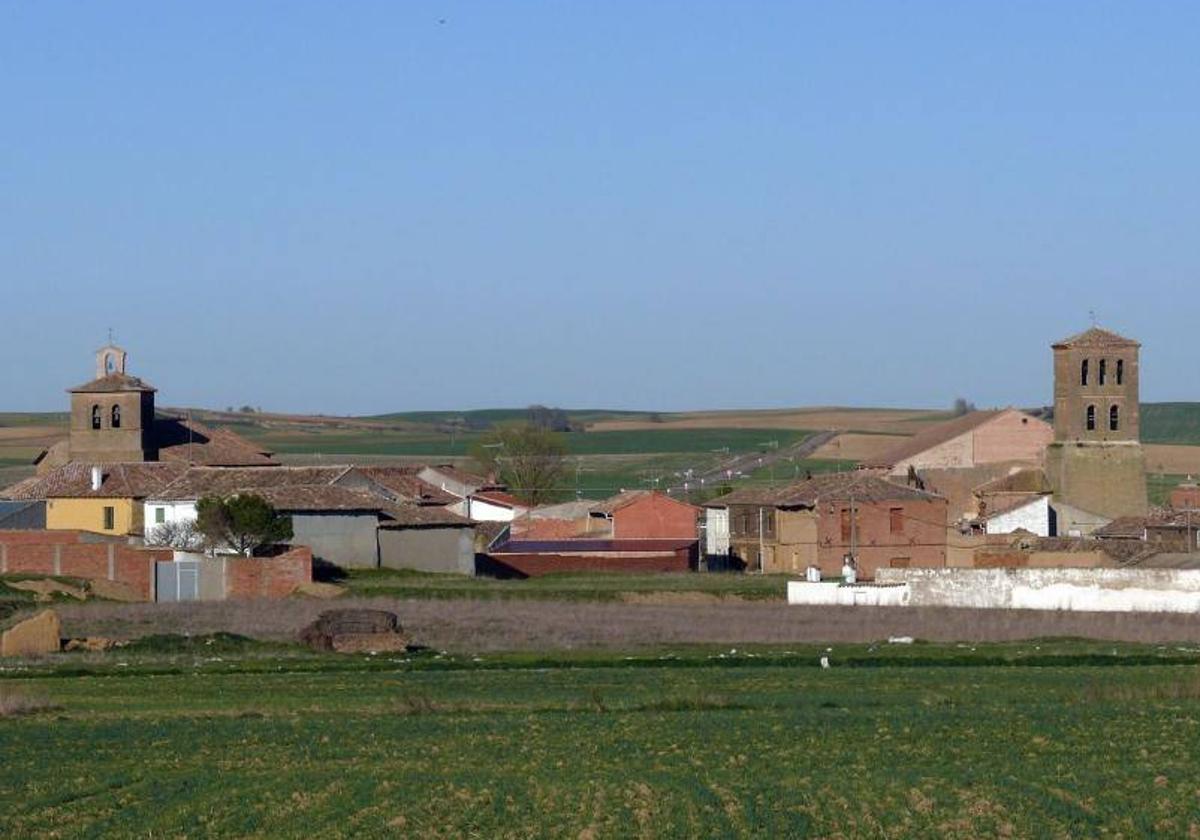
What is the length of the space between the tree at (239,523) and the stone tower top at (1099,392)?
31.2m

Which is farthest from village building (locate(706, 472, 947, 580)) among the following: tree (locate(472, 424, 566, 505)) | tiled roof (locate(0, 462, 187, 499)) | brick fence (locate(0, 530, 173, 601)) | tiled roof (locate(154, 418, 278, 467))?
tree (locate(472, 424, 566, 505))

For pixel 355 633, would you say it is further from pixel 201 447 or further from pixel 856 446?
pixel 856 446

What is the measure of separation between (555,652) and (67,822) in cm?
2310

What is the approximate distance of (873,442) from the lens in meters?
154

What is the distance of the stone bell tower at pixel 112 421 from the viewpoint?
309 feet

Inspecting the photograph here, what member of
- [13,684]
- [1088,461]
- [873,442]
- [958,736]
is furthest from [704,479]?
[958,736]

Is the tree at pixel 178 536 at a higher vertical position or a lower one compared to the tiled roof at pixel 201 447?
lower

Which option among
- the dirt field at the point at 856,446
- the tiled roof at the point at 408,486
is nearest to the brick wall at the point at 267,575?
the tiled roof at the point at 408,486

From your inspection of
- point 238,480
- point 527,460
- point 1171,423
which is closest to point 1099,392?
point 238,480

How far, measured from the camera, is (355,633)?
44.2 metres

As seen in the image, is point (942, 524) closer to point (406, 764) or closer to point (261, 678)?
point (261, 678)

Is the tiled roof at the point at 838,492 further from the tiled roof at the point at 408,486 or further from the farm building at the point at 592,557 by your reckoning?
the tiled roof at the point at 408,486

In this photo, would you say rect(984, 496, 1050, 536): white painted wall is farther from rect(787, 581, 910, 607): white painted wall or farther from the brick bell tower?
rect(787, 581, 910, 607): white painted wall

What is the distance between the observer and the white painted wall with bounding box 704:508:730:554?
281 ft
